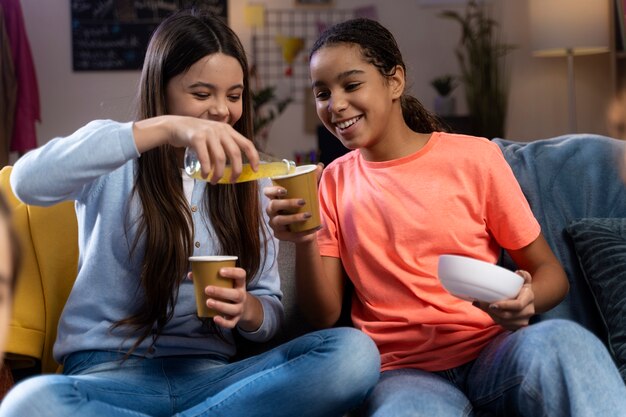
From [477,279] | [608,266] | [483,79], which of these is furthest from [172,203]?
[483,79]

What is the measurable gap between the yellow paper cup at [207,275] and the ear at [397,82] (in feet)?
2.04

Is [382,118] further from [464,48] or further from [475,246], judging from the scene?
[464,48]

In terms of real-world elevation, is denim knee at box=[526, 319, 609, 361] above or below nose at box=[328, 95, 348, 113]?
below

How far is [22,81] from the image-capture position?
180 inches

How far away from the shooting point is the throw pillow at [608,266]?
180 cm

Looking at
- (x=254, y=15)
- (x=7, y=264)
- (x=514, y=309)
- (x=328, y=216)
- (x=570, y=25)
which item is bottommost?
(x=514, y=309)

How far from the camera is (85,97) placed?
5.05 m

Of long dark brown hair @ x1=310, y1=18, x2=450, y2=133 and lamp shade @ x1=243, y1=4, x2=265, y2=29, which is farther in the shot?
lamp shade @ x1=243, y1=4, x2=265, y2=29

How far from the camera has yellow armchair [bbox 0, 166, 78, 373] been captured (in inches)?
71.8

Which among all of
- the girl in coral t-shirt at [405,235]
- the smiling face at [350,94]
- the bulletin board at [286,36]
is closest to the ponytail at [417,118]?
the girl in coral t-shirt at [405,235]

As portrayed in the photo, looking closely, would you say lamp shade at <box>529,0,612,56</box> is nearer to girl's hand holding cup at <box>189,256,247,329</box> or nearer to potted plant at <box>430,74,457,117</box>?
potted plant at <box>430,74,457,117</box>

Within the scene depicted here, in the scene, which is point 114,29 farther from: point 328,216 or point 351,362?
point 351,362

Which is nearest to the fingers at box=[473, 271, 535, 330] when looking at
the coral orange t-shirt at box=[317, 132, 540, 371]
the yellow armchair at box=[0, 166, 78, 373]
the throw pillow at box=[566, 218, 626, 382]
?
the coral orange t-shirt at box=[317, 132, 540, 371]

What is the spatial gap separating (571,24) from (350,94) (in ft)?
10.4
